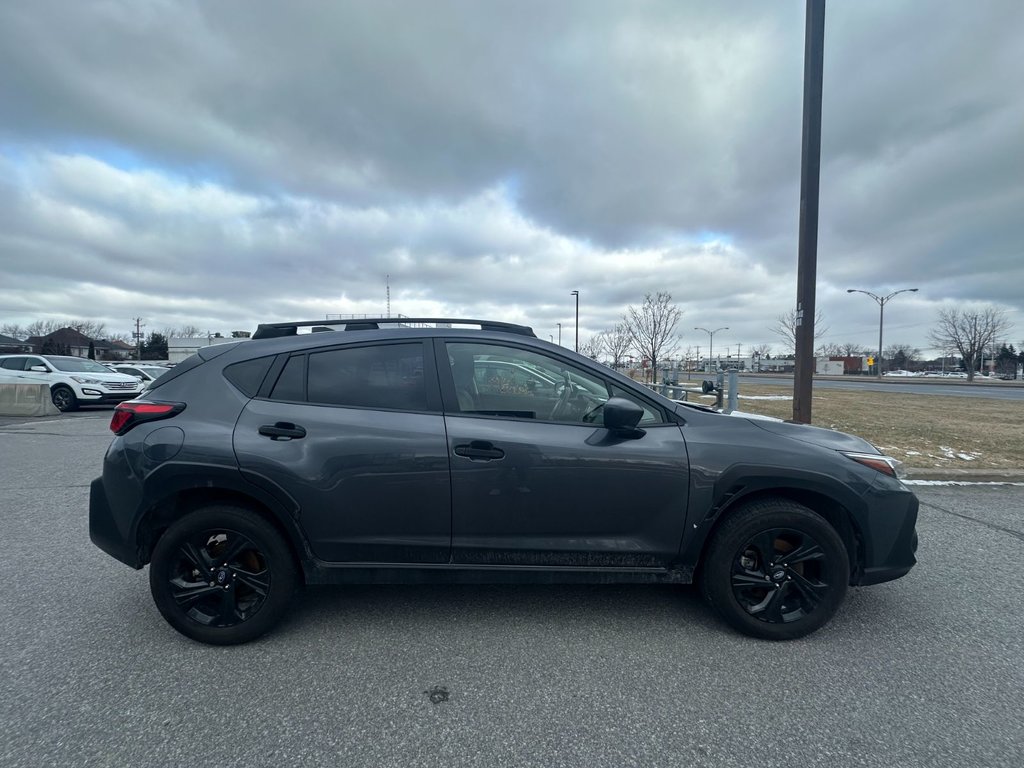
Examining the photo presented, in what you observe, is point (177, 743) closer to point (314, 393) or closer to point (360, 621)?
point (360, 621)

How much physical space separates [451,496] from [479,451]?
281 mm

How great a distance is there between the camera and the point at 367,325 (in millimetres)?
3324

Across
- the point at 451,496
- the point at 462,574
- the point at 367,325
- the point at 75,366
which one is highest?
the point at 367,325

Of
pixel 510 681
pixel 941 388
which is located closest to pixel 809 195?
pixel 510 681

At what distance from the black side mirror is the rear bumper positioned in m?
2.63

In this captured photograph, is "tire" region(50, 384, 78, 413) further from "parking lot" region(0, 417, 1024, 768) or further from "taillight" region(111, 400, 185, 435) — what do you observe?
"taillight" region(111, 400, 185, 435)

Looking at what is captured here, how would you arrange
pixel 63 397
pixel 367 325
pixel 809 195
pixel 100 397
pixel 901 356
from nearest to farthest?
1. pixel 367 325
2. pixel 809 195
3. pixel 63 397
4. pixel 100 397
5. pixel 901 356

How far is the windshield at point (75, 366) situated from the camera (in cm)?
1488

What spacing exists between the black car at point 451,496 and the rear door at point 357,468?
1cm

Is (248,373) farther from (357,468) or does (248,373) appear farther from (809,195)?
(809,195)

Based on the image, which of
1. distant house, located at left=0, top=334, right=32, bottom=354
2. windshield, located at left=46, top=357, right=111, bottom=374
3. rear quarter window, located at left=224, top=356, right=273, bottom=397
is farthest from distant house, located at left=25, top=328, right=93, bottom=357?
rear quarter window, located at left=224, top=356, right=273, bottom=397

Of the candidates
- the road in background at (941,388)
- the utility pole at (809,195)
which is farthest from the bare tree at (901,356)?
the utility pole at (809,195)

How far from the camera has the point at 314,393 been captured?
2.91 meters

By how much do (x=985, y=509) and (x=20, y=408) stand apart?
20196mm
